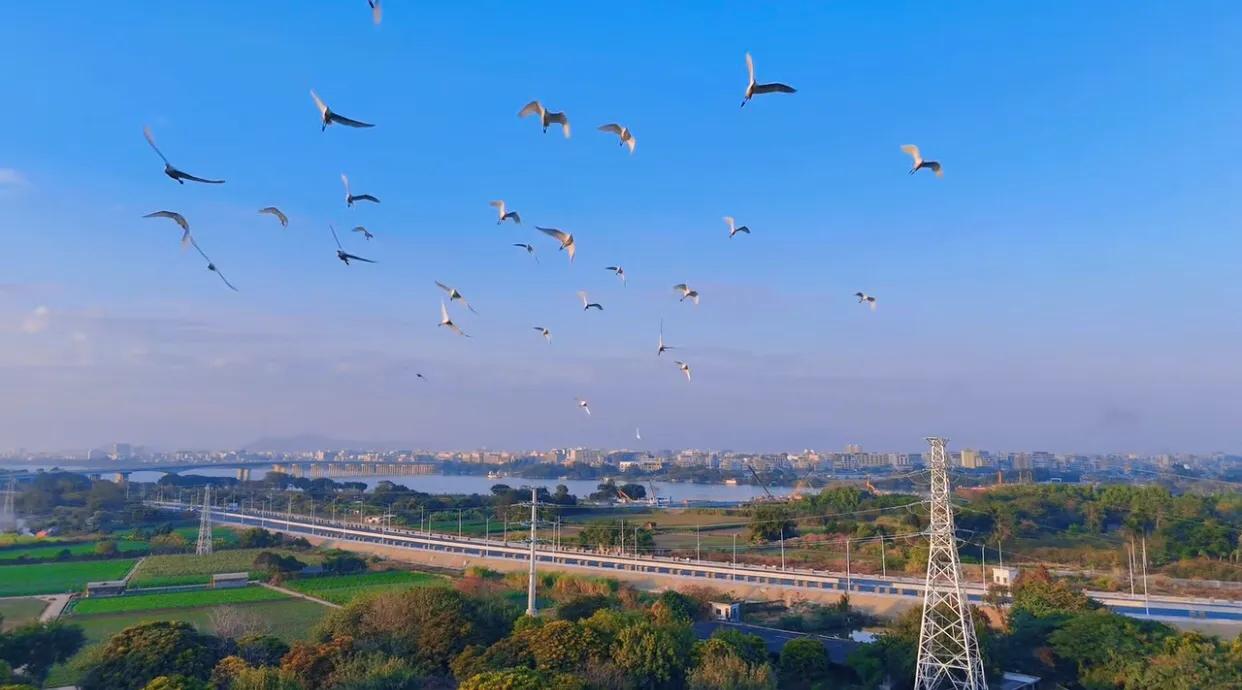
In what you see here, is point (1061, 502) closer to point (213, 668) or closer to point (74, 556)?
point (213, 668)

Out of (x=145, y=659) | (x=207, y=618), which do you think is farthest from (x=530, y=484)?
(x=145, y=659)

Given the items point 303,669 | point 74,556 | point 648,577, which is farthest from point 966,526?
point 74,556

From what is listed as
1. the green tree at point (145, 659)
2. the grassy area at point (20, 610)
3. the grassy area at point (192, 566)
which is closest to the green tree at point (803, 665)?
the green tree at point (145, 659)

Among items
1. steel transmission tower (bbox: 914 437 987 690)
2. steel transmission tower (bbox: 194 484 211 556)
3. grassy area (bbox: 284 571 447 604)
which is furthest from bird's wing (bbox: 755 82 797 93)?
steel transmission tower (bbox: 194 484 211 556)

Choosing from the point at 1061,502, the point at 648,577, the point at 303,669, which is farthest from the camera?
the point at 1061,502

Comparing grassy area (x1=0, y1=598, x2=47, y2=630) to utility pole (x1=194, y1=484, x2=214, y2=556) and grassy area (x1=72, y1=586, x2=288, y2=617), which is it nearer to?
grassy area (x1=72, y1=586, x2=288, y2=617)

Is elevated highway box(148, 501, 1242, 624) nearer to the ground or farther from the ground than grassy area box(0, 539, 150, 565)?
farther from the ground

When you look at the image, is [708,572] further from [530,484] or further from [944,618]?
[530,484]
